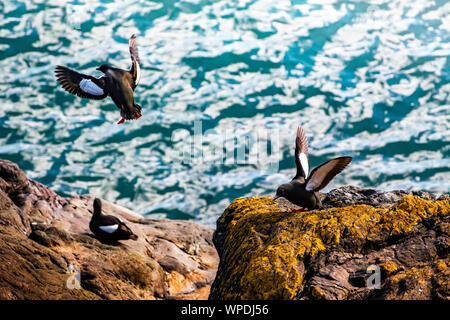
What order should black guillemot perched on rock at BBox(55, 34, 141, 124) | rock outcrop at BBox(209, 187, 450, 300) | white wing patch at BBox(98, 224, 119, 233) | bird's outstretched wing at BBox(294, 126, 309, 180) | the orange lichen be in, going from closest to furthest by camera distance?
rock outcrop at BBox(209, 187, 450, 300) < the orange lichen < bird's outstretched wing at BBox(294, 126, 309, 180) < black guillemot perched on rock at BBox(55, 34, 141, 124) < white wing patch at BBox(98, 224, 119, 233)

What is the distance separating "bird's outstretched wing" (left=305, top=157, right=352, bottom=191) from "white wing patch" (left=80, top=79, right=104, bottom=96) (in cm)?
379

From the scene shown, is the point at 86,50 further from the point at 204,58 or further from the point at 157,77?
the point at 204,58

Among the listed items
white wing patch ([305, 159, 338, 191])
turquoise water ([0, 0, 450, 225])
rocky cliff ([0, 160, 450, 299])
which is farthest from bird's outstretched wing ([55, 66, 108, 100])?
turquoise water ([0, 0, 450, 225])

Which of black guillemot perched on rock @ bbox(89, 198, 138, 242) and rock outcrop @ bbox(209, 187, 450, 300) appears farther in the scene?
black guillemot perched on rock @ bbox(89, 198, 138, 242)

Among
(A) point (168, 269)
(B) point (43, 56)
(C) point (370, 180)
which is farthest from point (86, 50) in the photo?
(A) point (168, 269)

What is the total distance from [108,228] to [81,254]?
3.47 ft

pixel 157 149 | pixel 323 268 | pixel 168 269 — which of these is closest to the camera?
pixel 323 268

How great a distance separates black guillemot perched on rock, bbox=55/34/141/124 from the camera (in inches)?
318

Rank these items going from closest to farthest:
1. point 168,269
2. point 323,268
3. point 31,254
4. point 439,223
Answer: point 323,268 → point 439,223 → point 31,254 → point 168,269

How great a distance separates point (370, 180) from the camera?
24.4 m

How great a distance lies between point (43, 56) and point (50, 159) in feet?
22.0

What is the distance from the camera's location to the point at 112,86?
8086mm

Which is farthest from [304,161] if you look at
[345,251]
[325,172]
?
[345,251]

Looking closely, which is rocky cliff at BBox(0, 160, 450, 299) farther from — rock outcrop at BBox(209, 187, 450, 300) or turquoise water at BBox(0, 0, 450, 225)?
turquoise water at BBox(0, 0, 450, 225)
